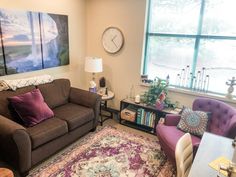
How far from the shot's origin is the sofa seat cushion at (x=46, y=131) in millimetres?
2354

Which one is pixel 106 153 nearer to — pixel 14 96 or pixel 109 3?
pixel 14 96

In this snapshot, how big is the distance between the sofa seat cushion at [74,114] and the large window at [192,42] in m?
1.42

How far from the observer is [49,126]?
257 centimetres

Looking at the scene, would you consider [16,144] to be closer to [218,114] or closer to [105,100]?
[105,100]

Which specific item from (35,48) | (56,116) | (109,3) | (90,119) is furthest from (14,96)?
(109,3)

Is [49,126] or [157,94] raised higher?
[157,94]

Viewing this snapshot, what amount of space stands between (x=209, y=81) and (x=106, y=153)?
2002 millimetres

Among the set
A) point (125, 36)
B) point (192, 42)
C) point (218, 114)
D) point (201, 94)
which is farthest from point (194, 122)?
point (125, 36)

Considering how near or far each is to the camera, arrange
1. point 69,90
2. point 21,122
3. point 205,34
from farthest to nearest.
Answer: point 69,90 < point 205,34 < point 21,122

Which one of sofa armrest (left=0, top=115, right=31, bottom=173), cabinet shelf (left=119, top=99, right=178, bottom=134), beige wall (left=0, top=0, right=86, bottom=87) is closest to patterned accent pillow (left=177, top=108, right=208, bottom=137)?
cabinet shelf (left=119, top=99, right=178, bottom=134)

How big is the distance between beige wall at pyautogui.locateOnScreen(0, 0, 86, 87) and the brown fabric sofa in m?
0.37

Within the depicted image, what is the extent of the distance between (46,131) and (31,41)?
1.51m

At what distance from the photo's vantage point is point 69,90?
3564mm

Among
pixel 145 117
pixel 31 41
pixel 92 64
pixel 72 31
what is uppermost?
pixel 72 31
